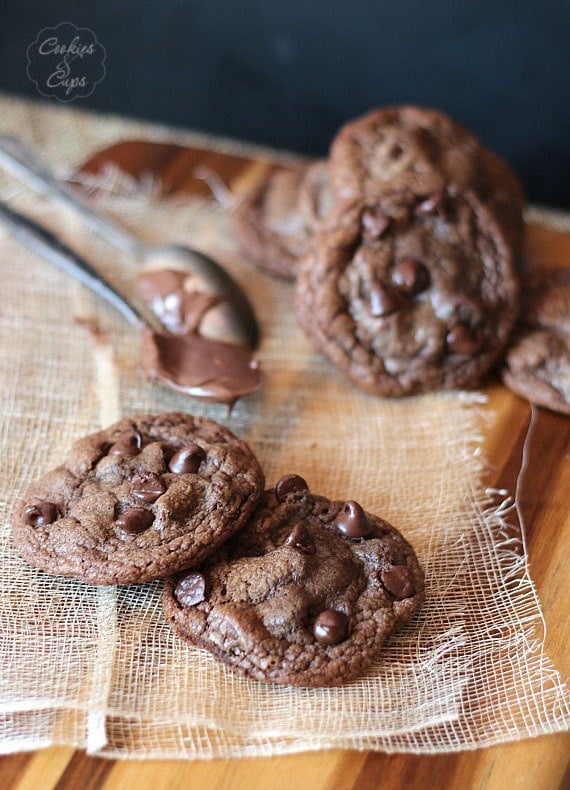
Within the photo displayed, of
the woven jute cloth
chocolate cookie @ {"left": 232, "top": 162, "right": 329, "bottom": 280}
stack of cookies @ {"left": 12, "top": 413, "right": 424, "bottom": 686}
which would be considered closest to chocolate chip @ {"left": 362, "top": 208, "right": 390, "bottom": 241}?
chocolate cookie @ {"left": 232, "top": 162, "right": 329, "bottom": 280}

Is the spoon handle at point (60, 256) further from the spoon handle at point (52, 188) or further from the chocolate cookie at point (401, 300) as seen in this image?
the chocolate cookie at point (401, 300)

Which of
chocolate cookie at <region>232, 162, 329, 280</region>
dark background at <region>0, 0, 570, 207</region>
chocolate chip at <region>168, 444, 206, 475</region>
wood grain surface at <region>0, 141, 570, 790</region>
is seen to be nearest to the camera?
wood grain surface at <region>0, 141, 570, 790</region>

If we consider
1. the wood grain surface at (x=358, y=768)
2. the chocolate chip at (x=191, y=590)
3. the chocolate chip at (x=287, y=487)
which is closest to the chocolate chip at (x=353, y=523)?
the chocolate chip at (x=287, y=487)

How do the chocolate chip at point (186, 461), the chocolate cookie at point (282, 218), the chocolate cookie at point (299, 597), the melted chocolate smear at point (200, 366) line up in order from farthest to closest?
the chocolate cookie at point (282, 218) < the melted chocolate smear at point (200, 366) < the chocolate chip at point (186, 461) < the chocolate cookie at point (299, 597)

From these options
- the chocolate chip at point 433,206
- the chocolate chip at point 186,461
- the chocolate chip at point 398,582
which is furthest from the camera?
the chocolate chip at point 433,206

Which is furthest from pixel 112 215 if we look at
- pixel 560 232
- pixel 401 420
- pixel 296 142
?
pixel 560 232

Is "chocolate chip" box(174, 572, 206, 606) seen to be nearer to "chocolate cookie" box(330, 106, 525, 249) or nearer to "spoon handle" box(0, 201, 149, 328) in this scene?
"spoon handle" box(0, 201, 149, 328)
